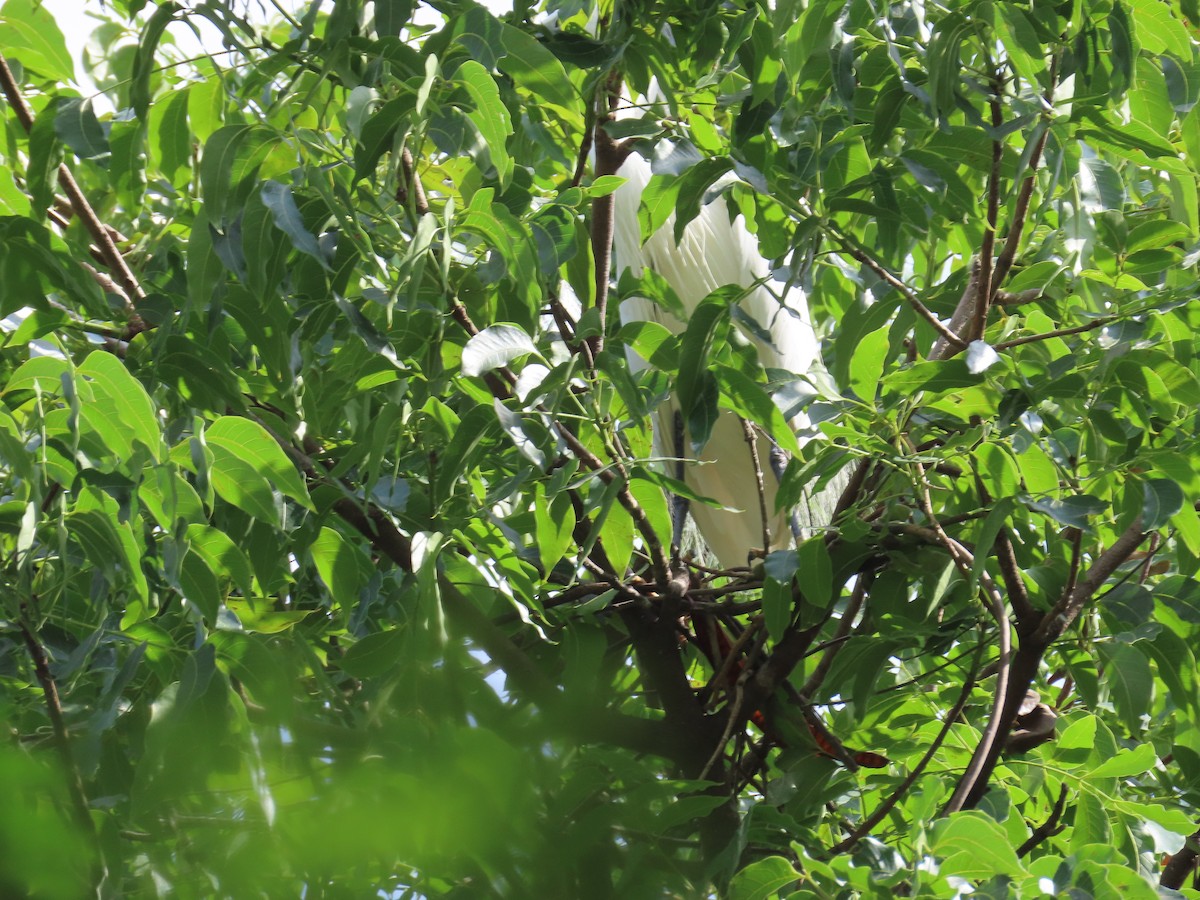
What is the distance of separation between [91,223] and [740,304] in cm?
141

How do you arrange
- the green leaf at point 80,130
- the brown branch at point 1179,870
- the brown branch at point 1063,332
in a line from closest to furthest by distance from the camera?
the green leaf at point 80,130 < the brown branch at point 1063,332 < the brown branch at point 1179,870

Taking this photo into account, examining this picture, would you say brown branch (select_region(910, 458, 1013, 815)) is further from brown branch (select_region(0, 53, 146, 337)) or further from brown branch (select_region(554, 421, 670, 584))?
brown branch (select_region(0, 53, 146, 337))

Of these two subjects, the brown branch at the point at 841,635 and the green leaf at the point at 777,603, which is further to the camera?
the brown branch at the point at 841,635

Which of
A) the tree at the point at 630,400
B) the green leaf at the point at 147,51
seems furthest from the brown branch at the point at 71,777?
the green leaf at the point at 147,51

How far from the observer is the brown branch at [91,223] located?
0.84m

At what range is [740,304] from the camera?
2.18m

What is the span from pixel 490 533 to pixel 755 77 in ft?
1.43

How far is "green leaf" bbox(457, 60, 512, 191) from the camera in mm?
720

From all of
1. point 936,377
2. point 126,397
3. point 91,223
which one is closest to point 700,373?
point 936,377

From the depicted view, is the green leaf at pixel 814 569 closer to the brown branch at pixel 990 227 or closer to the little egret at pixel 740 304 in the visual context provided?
the brown branch at pixel 990 227

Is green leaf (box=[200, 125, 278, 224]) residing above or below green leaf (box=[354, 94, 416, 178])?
below

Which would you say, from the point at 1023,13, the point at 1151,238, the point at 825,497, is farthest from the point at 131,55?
the point at 825,497

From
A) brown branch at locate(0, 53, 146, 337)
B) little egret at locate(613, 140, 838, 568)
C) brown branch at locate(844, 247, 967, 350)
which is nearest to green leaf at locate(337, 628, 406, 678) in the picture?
brown branch at locate(0, 53, 146, 337)

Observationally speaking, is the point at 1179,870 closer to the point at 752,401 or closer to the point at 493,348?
the point at 752,401
